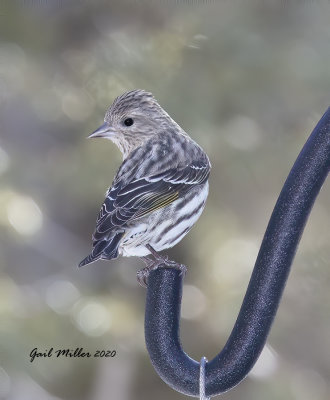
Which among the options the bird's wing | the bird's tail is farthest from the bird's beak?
the bird's tail

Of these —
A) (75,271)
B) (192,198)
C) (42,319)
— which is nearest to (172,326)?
(192,198)

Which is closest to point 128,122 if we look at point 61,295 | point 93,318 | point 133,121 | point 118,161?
point 133,121

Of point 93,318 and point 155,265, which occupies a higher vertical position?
point 155,265

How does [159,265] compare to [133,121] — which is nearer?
[159,265]

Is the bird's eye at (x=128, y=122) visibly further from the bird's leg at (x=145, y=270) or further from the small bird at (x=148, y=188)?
the bird's leg at (x=145, y=270)

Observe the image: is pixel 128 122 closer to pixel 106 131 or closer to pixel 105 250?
pixel 106 131

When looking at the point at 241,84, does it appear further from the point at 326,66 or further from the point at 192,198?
the point at 192,198
